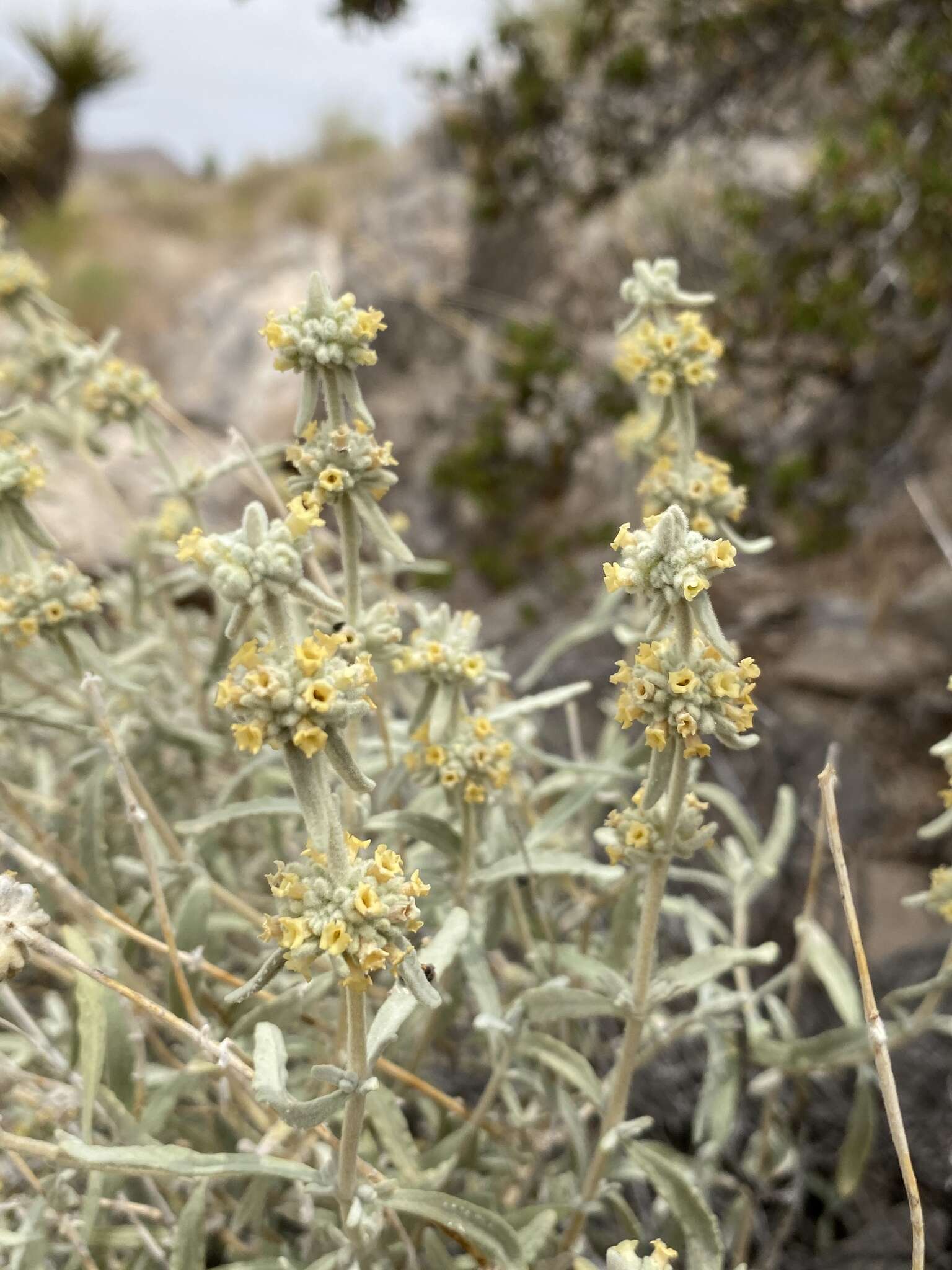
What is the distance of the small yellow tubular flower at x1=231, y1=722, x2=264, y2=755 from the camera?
864mm

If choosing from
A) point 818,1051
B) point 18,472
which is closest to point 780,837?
point 818,1051

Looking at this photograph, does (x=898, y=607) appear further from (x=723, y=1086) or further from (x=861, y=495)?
(x=723, y=1086)

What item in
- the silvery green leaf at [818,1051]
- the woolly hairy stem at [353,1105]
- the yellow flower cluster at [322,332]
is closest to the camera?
the woolly hairy stem at [353,1105]

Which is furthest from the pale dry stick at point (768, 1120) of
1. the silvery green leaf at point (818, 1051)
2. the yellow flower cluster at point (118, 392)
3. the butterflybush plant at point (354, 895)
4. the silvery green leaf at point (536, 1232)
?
the yellow flower cluster at point (118, 392)

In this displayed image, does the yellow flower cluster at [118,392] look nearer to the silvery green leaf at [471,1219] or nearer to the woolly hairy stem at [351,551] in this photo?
the woolly hairy stem at [351,551]

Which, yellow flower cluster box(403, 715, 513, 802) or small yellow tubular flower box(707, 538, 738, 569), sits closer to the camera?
small yellow tubular flower box(707, 538, 738, 569)

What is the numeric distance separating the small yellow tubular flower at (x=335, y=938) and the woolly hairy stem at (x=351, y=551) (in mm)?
412

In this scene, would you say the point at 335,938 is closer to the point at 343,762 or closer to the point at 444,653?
the point at 343,762

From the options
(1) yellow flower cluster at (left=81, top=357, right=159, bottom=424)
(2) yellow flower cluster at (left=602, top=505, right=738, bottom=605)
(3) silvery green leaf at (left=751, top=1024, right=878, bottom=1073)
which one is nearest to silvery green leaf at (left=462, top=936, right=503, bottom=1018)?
(3) silvery green leaf at (left=751, top=1024, right=878, bottom=1073)

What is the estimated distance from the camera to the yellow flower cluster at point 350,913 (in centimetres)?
89

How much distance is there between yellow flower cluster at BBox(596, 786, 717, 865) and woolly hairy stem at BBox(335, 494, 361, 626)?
38 centimetres

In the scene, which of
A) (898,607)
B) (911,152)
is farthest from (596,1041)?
(911,152)

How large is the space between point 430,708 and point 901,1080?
46.0 inches

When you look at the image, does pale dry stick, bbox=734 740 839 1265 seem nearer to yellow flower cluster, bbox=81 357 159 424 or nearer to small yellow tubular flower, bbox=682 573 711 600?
small yellow tubular flower, bbox=682 573 711 600
